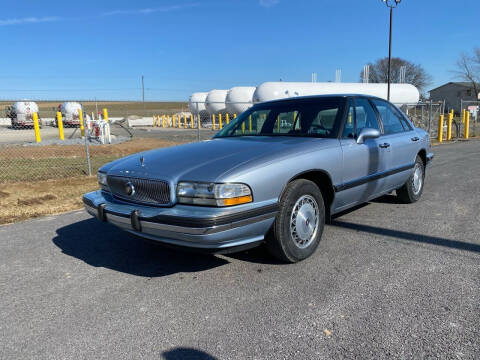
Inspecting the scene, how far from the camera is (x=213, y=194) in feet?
9.21

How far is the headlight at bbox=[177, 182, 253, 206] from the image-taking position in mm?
2805

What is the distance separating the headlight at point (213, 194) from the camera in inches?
110

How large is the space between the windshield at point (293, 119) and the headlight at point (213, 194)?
1.44 metres

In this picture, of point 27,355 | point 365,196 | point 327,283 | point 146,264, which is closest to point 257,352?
point 327,283

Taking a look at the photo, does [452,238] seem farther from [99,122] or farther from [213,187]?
[99,122]

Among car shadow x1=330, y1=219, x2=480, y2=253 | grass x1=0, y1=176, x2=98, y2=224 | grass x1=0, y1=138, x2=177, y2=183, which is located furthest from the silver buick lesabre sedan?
grass x1=0, y1=138, x2=177, y2=183

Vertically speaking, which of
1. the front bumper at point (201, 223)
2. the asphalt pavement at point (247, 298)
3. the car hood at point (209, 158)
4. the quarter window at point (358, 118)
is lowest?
the asphalt pavement at point (247, 298)

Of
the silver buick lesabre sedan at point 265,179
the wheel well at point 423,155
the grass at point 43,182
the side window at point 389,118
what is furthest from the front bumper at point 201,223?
the wheel well at point 423,155

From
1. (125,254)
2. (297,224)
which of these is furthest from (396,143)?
(125,254)

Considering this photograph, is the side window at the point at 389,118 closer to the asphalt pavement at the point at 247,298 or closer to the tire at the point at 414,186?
the tire at the point at 414,186

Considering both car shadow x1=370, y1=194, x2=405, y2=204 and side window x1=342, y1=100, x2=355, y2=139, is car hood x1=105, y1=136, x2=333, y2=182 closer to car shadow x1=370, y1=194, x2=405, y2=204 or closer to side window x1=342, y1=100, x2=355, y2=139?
side window x1=342, y1=100, x2=355, y2=139

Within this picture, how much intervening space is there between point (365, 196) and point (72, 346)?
327 cm

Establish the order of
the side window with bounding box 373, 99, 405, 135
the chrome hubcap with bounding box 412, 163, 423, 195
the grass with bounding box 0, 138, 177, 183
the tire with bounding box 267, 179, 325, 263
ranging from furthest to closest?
the grass with bounding box 0, 138, 177, 183 < the chrome hubcap with bounding box 412, 163, 423, 195 < the side window with bounding box 373, 99, 405, 135 < the tire with bounding box 267, 179, 325, 263

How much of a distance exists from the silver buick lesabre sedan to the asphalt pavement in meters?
0.41
